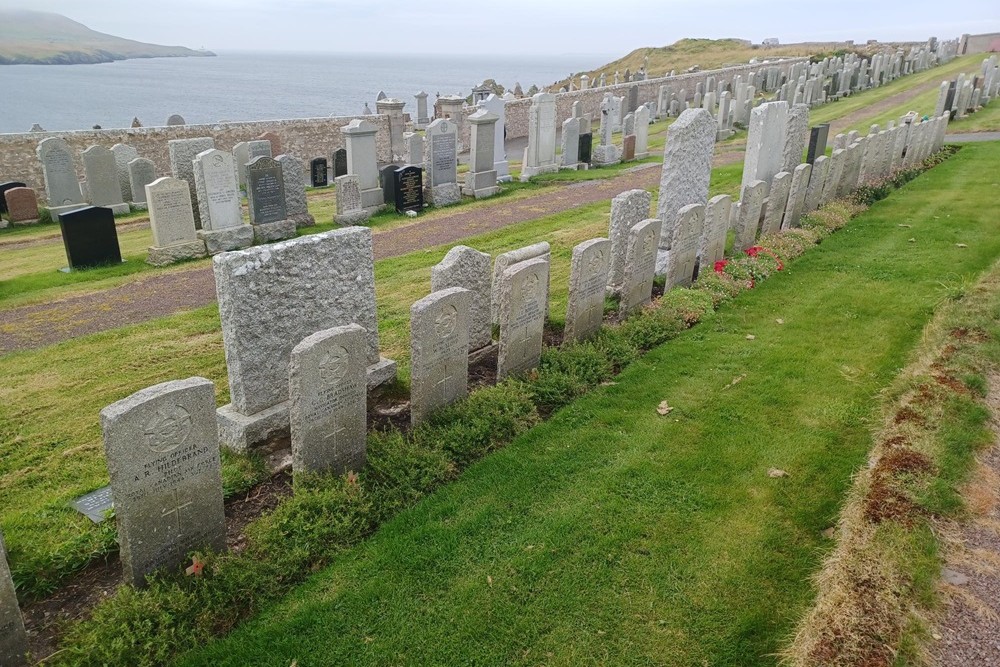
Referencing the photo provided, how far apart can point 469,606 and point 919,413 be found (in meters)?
4.38

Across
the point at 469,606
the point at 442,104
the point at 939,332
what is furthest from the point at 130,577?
the point at 442,104

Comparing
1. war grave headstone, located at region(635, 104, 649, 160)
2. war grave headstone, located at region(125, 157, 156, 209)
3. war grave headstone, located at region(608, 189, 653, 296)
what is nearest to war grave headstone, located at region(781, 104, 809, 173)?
war grave headstone, located at region(608, 189, 653, 296)

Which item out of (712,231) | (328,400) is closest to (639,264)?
(712,231)

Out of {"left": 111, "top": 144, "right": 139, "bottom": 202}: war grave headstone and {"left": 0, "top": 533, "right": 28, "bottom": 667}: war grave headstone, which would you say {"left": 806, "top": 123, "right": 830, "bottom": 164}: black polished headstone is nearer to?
{"left": 0, "top": 533, "right": 28, "bottom": 667}: war grave headstone

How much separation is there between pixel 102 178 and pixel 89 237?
197 inches

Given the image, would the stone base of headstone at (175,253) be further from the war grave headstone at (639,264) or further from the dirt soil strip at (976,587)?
the dirt soil strip at (976,587)

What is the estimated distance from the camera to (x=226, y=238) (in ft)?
43.9

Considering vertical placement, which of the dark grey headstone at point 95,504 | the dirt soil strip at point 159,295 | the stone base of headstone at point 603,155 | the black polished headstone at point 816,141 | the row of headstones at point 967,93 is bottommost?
the dirt soil strip at point 159,295

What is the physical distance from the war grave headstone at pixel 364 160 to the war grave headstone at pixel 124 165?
6.14m

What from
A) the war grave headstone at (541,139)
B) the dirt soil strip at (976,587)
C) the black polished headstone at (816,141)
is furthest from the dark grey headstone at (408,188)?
the dirt soil strip at (976,587)

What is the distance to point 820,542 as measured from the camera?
15.4 feet

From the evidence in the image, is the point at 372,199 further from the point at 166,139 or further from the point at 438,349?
the point at 438,349

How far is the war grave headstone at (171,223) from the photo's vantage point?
1248cm

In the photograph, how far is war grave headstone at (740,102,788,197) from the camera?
1205 centimetres
